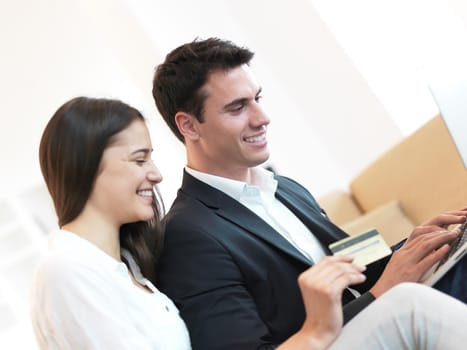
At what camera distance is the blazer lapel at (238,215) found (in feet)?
4.17

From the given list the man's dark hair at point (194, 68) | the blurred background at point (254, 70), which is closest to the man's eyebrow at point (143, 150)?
the man's dark hair at point (194, 68)

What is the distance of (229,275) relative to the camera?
1.17 m

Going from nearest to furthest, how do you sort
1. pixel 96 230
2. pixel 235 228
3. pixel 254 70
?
1. pixel 96 230
2. pixel 235 228
3. pixel 254 70

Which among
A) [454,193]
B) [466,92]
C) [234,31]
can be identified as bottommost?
[454,193]

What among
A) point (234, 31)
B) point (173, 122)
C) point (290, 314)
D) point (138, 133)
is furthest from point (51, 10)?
point (290, 314)

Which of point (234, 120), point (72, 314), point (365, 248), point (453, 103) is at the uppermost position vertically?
point (234, 120)

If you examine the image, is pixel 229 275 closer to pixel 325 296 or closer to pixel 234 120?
pixel 325 296

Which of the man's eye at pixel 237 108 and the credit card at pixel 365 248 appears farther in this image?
the man's eye at pixel 237 108

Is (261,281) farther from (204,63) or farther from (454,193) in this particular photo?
(454,193)

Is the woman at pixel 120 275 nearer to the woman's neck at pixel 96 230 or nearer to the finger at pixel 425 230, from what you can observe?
the woman's neck at pixel 96 230

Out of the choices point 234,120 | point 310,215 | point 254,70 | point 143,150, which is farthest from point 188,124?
point 254,70

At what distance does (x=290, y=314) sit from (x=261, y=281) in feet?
0.31

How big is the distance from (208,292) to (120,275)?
18 centimetres

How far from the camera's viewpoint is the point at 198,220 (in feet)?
4.16
